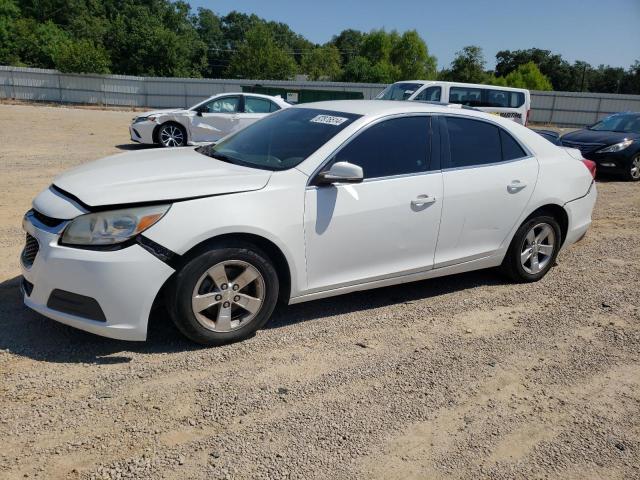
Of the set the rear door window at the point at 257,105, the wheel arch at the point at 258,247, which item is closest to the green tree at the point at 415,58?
the rear door window at the point at 257,105

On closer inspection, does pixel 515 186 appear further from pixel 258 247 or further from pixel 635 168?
pixel 635 168

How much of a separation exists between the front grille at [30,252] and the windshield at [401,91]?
12.8 m

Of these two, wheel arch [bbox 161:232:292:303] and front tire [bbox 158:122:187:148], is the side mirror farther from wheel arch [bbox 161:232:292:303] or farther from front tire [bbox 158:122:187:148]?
front tire [bbox 158:122:187:148]

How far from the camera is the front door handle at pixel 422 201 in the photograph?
13.7 ft

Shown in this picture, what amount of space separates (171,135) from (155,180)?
10484 millimetres

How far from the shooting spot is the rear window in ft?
52.1

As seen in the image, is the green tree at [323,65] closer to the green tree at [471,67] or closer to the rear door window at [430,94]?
the green tree at [471,67]

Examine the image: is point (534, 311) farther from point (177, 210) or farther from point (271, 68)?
point (271, 68)

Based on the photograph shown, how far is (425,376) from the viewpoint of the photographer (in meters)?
3.53

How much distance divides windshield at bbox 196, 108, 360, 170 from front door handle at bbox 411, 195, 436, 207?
2.54 ft

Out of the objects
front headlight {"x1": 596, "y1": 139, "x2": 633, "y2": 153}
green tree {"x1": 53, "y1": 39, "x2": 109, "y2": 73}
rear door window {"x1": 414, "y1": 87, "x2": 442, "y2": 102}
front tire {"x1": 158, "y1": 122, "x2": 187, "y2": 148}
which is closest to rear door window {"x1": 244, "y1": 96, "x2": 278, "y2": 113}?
front tire {"x1": 158, "y1": 122, "x2": 187, "y2": 148}

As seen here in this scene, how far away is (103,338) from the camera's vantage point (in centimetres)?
372

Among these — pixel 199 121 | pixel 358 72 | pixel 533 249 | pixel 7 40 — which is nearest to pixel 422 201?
pixel 533 249

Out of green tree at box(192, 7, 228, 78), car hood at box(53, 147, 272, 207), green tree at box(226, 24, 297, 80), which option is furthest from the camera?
green tree at box(192, 7, 228, 78)
